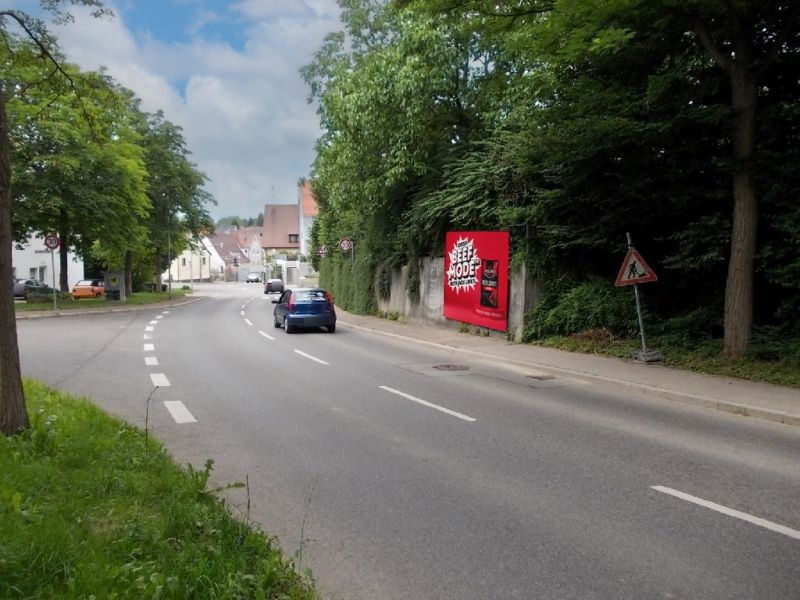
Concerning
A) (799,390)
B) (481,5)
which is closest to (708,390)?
(799,390)

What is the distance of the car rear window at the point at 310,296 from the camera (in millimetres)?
20594

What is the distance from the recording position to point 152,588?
2.95m

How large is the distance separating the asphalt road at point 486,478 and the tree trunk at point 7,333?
1.53 metres

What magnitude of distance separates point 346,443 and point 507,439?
1784 mm

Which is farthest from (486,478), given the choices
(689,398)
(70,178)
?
(70,178)

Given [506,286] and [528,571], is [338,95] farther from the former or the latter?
[528,571]

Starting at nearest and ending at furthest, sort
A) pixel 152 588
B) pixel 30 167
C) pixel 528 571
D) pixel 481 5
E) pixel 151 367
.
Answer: pixel 152 588, pixel 528 571, pixel 481 5, pixel 151 367, pixel 30 167

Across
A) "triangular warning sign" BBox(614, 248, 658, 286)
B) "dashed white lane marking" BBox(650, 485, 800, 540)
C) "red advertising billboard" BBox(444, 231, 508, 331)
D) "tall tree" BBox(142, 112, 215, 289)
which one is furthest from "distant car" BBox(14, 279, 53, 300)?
"dashed white lane marking" BBox(650, 485, 800, 540)

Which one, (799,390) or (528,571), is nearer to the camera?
(528,571)

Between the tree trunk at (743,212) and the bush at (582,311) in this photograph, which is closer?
Result: the tree trunk at (743,212)

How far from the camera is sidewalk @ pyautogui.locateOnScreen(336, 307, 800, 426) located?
8.30 metres

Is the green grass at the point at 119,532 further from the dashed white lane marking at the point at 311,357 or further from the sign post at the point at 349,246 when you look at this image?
the sign post at the point at 349,246

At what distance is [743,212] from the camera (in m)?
10.7

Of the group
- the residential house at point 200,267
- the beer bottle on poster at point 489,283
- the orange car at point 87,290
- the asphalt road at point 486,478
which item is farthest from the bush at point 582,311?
the residential house at point 200,267
